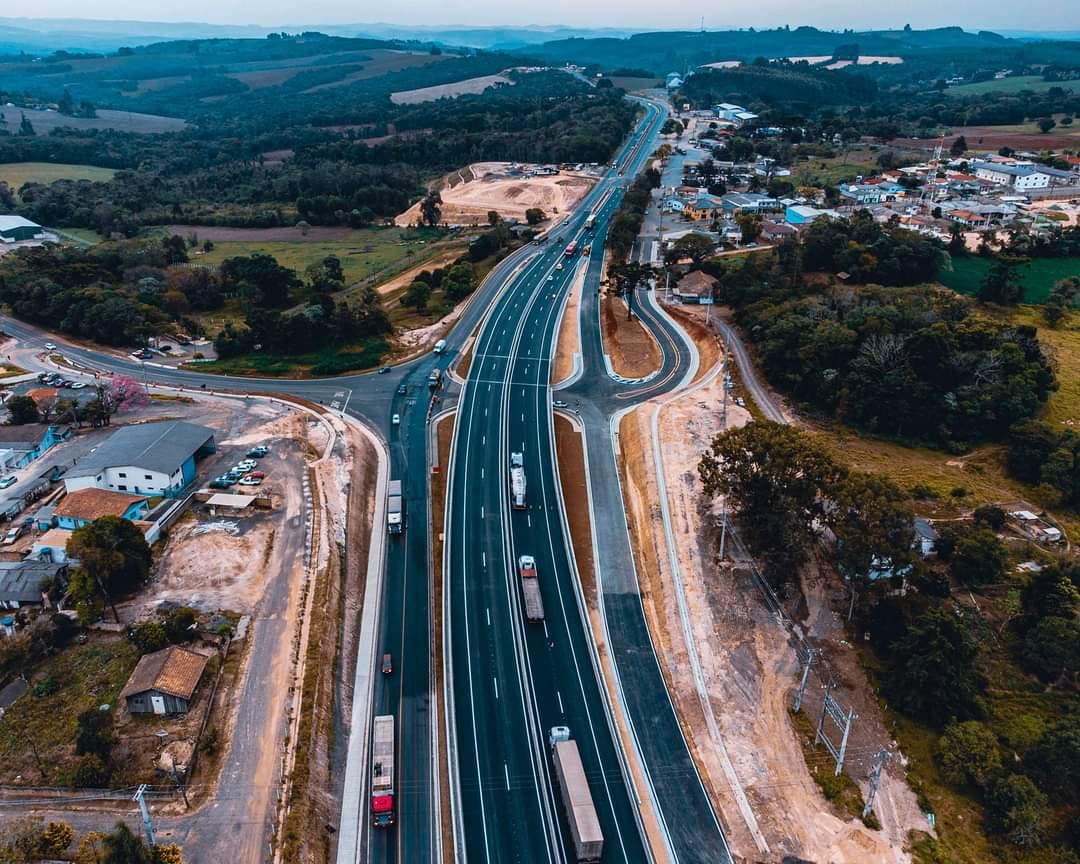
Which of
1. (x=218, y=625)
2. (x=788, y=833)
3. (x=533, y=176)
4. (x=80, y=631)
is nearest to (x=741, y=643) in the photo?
(x=788, y=833)

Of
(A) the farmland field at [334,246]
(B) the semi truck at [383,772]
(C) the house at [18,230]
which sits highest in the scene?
(B) the semi truck at [383,772]

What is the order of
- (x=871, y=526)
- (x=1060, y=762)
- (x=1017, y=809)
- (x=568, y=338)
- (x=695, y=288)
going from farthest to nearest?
(x=695, y=288) → (x=568, y=338) → (x=871, y=526) → (x=1060, y=762) → (x=1017, y=809)

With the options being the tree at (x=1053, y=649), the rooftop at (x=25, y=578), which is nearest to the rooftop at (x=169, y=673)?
the rooftop at (x=25, y=578)

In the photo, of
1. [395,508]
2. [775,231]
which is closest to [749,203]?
[775,231]

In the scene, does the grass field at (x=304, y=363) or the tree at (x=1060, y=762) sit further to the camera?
the grass field at (x=304, y=363)

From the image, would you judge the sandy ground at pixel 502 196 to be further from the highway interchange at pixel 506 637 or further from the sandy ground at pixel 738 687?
the sandy ground at pixel 738 687

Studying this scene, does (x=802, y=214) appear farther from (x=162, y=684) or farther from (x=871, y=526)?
(x=162, y=684)
